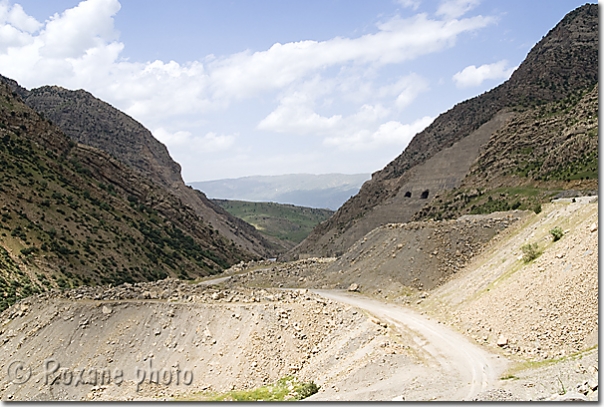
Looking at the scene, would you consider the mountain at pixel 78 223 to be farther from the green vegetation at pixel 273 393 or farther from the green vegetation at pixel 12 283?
the green vegetation at pixel 273 393

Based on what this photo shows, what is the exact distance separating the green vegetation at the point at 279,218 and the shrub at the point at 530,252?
98718 millimetres

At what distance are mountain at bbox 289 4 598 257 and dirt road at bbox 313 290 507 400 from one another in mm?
17727

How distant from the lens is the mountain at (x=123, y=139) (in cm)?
8825

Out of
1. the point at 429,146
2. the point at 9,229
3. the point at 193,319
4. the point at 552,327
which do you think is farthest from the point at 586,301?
the point at 429,146

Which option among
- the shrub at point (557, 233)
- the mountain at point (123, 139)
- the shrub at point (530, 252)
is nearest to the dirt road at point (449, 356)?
the shrub at point (530, 252)

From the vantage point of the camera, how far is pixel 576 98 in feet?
160

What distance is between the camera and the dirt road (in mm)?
11969

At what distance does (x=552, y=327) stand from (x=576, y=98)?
1606 inches

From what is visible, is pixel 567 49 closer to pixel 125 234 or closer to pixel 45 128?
pixel 125 234

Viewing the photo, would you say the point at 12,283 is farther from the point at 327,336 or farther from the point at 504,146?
the point at 504,146

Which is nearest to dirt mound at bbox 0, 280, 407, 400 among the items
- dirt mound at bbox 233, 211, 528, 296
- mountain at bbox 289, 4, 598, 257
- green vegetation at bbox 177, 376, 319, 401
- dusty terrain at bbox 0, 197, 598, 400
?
dusty terrain at bbox 0, 197, 598, 400

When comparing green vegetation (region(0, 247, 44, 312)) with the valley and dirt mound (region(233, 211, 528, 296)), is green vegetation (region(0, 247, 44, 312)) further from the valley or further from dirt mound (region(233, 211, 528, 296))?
dirt mound (region(233, 211, 528, 296))

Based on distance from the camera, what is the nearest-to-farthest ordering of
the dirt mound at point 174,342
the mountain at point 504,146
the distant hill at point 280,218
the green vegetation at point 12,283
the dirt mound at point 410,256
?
the dirt mound at point 174,342 → the dirt mound at point 410,256 → the green vegetation at point 12,283 → the mountain at point 504,146 → the distant hill at point 280,218

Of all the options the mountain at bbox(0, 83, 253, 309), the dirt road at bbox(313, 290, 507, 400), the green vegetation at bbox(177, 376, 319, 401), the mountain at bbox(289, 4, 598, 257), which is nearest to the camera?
the dirt road at bbox(313, 290, 507, 400)
